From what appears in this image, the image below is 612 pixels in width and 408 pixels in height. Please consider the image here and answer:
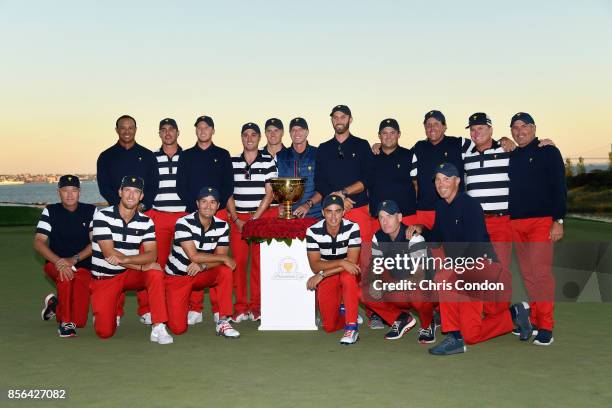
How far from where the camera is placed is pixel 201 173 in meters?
8.67

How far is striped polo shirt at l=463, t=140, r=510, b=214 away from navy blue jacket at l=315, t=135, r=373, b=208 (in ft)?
4.06

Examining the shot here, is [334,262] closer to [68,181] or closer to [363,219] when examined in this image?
[363,219]

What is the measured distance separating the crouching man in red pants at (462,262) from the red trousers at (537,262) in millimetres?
243

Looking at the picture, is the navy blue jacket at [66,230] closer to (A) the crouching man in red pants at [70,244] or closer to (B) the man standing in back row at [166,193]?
(A) the crouching man in red pants at [70,244]

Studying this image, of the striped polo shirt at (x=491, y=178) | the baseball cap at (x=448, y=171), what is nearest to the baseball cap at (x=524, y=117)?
the striped polo shirt at (x=491, y=178)

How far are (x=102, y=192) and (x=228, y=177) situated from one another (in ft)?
4.84

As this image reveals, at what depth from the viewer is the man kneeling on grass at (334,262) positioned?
7527mm

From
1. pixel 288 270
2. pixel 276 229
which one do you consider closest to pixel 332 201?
pixel 276 229

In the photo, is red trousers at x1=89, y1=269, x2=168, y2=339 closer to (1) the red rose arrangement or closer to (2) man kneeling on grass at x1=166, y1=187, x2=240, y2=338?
(2) man kneeling on grass at x1=166, y1=187, x2=240, y2=338

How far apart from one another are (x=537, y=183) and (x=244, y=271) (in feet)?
11.3

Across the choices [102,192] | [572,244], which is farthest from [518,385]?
[572,244]

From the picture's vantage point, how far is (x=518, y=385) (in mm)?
5629

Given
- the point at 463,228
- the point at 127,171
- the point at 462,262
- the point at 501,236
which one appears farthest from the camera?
the point at 127,171

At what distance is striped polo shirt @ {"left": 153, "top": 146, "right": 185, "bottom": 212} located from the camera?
8.89 meters
